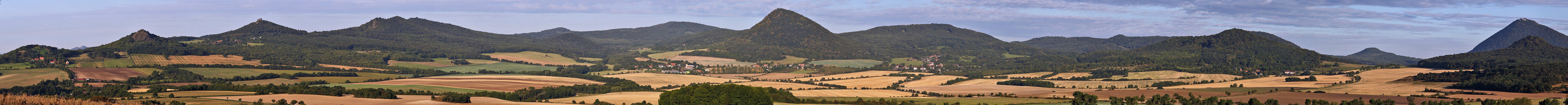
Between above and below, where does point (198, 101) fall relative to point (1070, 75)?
below

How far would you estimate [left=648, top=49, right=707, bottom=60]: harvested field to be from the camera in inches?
7077

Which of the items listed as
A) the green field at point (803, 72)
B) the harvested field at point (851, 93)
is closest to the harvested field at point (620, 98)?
the harvested field at point (851, 93)

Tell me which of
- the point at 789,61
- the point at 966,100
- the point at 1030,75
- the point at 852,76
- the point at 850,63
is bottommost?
the point at 966,100

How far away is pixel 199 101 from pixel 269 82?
3904 centimetres

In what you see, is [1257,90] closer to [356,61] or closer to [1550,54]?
[1550,54]

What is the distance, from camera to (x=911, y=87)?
3765 inches

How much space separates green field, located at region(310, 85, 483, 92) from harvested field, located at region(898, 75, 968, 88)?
40709 millimetres

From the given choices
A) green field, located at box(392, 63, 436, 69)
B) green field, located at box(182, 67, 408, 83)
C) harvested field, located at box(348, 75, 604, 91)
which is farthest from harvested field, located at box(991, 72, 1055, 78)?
green field, located at box(392, 63, 436, 69)

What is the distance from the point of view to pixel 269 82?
8856cm

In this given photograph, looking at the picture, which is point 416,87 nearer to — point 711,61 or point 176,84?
point 176,84

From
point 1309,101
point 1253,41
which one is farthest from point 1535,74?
point 1253,41

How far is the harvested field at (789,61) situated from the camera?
536 ft

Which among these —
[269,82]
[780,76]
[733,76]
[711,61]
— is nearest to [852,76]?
[780,76]

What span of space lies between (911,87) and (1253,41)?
81.5 metres
